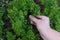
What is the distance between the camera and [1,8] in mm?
1966

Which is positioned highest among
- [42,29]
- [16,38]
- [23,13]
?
[23,13]

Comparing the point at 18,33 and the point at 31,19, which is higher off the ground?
the point at 31,19

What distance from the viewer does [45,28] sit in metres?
1.85

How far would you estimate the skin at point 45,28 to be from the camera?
5.96 ft

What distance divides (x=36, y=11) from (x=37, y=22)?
0.11m

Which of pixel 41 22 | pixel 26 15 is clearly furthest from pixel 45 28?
pixel 26 15

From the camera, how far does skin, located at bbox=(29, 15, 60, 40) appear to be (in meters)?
1.82

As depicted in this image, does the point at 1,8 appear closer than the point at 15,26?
No

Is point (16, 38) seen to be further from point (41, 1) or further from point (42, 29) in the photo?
point (41, 1)

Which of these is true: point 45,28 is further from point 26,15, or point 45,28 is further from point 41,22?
point 26,15

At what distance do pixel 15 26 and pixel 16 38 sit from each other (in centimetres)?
18

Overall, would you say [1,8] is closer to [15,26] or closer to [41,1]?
[15,26]

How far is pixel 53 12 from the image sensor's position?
189 centimetres

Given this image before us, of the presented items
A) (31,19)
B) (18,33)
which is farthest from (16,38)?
(31,19)
